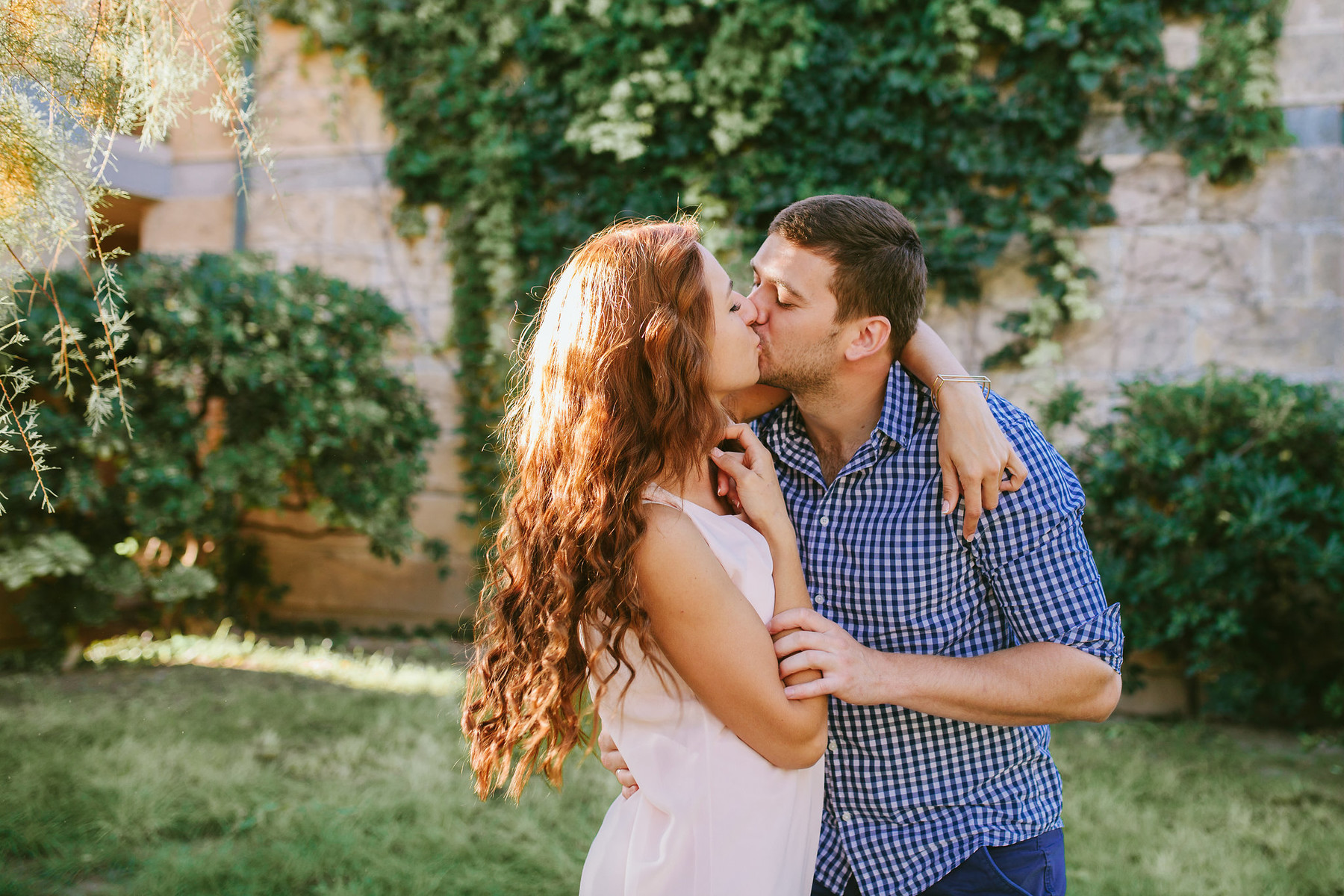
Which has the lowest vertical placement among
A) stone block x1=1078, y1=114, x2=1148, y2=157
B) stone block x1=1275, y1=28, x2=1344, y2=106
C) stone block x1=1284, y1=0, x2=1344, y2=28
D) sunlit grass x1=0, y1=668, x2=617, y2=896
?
sunlit grass x1=0, y1=668, x2=617, y2=896

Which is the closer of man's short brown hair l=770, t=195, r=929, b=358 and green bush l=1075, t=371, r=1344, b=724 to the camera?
man's short brown hair l=770, t=195, r=929, b=358

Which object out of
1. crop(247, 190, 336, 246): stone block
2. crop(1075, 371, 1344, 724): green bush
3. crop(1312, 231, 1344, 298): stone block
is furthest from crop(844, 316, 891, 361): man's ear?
crop(247, 190, 336, 246): stone block

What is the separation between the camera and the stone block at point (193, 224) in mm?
6715

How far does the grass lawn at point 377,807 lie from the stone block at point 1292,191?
105 inches

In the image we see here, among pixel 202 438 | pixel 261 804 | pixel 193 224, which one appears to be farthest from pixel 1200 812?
pixel 193 224

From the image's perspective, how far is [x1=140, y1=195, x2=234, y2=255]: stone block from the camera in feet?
22.0

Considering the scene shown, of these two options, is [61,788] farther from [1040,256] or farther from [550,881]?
[1040,256]

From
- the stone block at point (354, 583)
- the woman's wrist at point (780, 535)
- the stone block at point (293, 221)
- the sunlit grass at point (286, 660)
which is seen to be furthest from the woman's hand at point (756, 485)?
the stone block at point (293, 221)

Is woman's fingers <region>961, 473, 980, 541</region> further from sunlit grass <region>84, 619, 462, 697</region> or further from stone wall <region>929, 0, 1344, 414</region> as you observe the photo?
stone wall <region>929, 0, 1344, 414</region>

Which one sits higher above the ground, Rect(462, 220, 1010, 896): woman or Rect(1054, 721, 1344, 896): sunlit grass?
Rect(462, 220, 1010, 896): woman

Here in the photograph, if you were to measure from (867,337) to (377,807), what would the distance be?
2.46 metres

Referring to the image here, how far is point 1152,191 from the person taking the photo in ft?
17.3

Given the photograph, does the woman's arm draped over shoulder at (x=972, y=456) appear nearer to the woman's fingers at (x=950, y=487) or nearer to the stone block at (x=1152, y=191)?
the woman's fingers at (x=950, y=487)

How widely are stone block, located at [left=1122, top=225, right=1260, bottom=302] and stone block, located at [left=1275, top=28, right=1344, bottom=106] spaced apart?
2.45 feet
